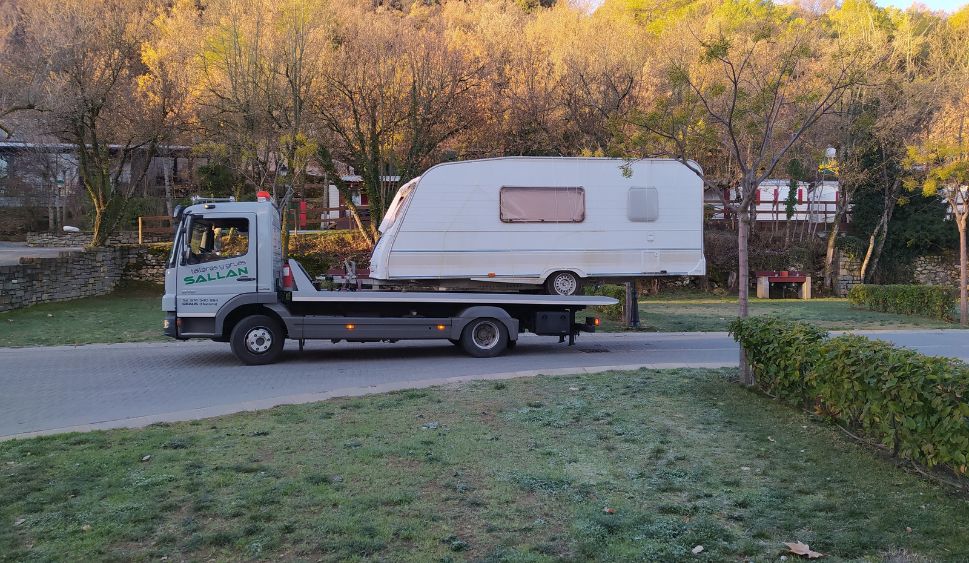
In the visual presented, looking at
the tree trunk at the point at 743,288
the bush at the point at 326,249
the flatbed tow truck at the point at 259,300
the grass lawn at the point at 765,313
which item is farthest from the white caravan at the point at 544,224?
the bush at the point at 326,249

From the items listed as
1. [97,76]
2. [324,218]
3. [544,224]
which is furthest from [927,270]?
[97,76]

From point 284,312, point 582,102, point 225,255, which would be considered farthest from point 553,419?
→ point 582,102

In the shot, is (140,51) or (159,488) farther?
(140,51)

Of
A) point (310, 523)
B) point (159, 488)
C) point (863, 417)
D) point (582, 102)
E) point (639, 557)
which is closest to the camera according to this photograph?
point (639, 557)

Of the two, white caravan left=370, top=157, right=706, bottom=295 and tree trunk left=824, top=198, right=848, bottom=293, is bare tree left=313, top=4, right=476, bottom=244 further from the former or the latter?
tree trunk left=824, top=198, right=848, bottom=293

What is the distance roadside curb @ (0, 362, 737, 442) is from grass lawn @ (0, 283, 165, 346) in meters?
8.47

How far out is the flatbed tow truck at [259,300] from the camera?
40.9 feet

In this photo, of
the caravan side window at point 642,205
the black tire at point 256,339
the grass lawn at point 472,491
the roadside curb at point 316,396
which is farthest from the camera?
the caravan side window at point 642,205

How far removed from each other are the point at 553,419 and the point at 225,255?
7202 mm

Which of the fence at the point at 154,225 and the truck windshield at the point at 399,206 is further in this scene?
the fence at the point at 154,225

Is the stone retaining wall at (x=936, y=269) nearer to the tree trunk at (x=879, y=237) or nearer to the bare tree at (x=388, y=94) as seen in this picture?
the tree trunk at (x=879, y=237)

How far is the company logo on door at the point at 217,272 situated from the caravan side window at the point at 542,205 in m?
5.34

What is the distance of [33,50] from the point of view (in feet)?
72.5

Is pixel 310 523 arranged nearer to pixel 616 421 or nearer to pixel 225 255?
pixel 616 421
